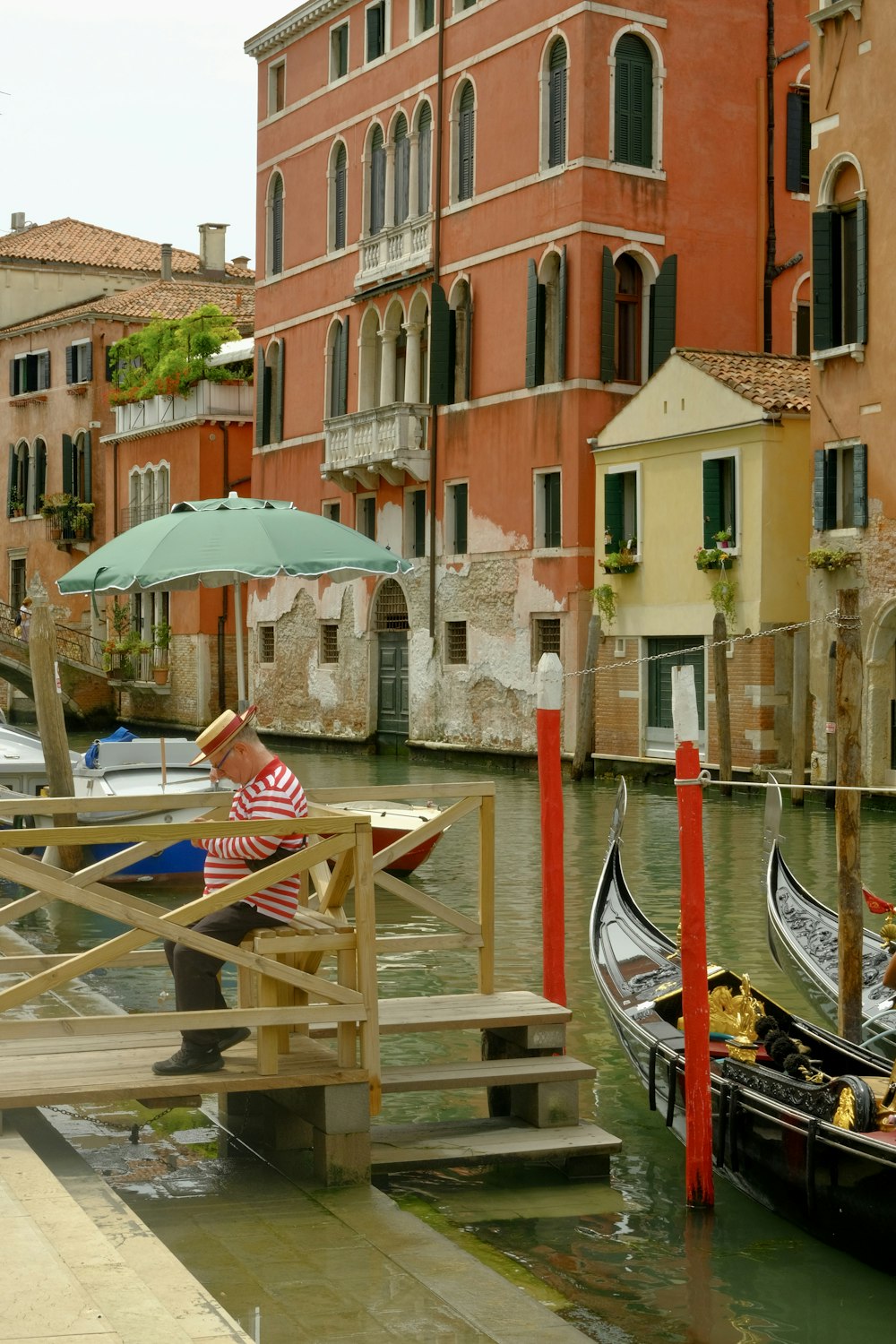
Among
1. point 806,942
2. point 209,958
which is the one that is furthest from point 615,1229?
point 806,942

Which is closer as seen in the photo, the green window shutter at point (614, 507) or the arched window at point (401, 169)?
the green window shutter at point (614, 507)

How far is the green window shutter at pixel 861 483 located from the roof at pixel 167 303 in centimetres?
1863

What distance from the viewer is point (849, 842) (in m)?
7.08

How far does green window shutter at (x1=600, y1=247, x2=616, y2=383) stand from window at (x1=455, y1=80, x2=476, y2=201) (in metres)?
2.83

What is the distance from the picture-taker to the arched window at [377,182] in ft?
85.1

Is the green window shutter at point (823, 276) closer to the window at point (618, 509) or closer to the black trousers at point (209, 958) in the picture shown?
the window at point (618, 509)

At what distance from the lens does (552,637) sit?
901 inches

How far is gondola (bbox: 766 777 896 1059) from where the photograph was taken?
24.6 ft

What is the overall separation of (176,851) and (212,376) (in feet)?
68.2

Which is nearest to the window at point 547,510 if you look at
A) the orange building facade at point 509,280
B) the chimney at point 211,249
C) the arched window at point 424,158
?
the orange building facade at point 509,280

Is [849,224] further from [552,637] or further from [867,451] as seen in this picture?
[552,637]

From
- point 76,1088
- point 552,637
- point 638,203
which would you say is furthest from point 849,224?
point 76,1088

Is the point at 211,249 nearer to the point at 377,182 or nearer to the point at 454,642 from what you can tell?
the point at 377,182

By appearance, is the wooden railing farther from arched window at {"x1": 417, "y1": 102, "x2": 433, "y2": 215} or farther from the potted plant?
the potted plant
